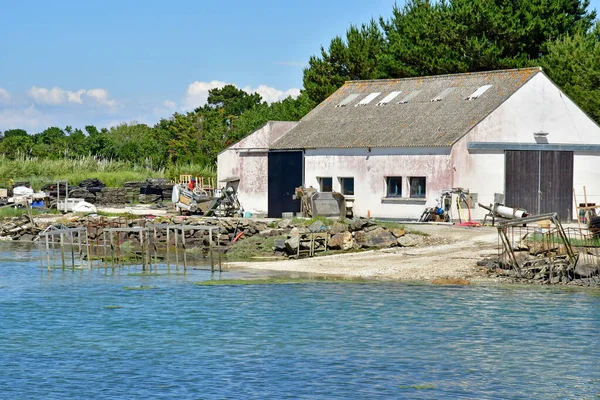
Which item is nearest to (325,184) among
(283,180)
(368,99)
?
(283,180)

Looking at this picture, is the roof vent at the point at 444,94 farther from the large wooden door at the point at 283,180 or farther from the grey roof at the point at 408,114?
the large wooden door at the point at 283,180

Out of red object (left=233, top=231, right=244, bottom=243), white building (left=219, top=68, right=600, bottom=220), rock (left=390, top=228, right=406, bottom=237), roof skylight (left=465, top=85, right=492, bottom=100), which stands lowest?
red object (left=233, top=231, right=244, bottom=243)

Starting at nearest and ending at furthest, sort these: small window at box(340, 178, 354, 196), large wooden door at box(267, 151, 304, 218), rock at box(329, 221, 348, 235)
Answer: rock at box(329, 221, 348, 235)
small window at box(340, 178, 354, 196)
large wooden door at box(267, 151, 304, 218)

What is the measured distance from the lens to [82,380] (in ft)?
64.7

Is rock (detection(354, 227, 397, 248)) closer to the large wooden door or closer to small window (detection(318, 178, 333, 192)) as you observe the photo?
small window (detection(318, 178, 333, 192))

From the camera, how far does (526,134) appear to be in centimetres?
4419

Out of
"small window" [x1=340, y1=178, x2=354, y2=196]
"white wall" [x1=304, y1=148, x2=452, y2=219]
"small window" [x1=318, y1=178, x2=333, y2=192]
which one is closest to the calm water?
"white wall" [x1=304, y1=148, x2=452, y2=219]

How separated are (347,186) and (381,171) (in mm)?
2279

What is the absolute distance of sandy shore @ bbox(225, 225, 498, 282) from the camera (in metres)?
31.9

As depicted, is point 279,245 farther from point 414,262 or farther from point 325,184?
point 325,184

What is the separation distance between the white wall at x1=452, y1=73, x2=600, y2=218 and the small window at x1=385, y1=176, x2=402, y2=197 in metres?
A: 3.15

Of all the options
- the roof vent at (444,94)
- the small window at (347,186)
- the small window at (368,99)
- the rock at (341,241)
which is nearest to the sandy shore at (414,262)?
the rock at (341,241)

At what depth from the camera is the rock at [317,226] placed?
128ft

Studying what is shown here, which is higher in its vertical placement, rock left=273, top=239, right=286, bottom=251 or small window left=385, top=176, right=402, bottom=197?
small window left=385, top=176, right=402, bottom=197
